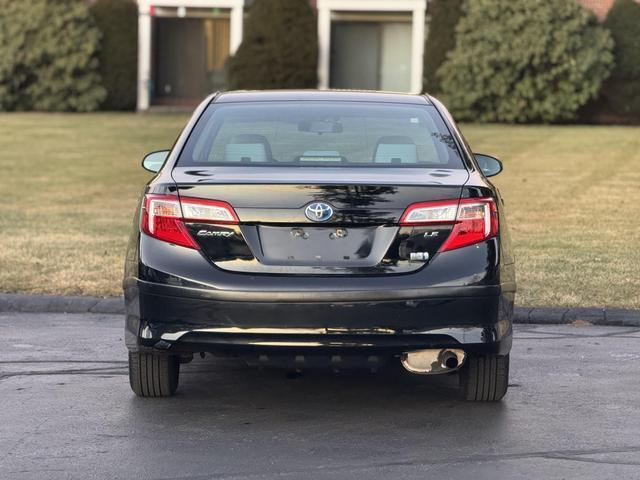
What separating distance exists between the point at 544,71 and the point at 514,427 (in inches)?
1108

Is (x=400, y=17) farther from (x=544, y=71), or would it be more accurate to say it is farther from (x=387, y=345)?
(x=387, y=345)

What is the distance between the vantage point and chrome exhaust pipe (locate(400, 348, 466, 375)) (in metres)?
6.44

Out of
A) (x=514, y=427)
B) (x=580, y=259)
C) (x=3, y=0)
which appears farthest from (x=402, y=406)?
(x=3, y=0)

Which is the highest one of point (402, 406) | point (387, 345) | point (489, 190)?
point (489, 190)

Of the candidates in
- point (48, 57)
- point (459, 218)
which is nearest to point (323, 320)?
point (459, 218)

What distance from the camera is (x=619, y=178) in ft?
71.2

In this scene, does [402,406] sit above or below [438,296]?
below

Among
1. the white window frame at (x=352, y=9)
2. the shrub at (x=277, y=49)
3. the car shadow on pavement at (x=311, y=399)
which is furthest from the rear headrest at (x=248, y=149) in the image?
the white window frame at (x=352, y=9)

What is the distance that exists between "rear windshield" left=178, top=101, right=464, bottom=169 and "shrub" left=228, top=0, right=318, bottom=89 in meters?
27.7

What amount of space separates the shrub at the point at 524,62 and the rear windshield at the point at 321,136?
26497 millimetres

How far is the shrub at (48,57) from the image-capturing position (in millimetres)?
36594

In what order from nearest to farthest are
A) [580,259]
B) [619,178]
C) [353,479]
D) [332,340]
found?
[353,479], [332,340], [580,259], [619,178]

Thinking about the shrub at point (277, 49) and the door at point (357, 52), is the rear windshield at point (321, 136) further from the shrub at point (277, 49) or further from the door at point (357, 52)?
the door at point (357, 52)

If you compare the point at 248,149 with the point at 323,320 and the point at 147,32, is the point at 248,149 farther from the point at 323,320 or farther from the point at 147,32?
the point at 147,32
